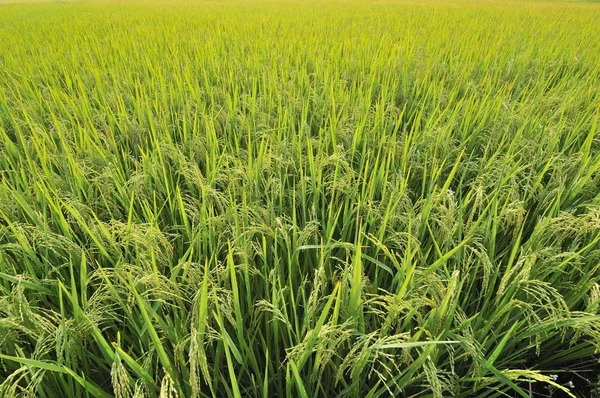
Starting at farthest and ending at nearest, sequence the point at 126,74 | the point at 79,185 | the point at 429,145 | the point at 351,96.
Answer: the point at 126,74, the point at 351,96, the point at 429,145, the point at 79,185

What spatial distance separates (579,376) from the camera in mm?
1017

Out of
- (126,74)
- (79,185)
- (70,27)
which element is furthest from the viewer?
(70,27)

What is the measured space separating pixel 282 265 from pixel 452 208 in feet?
1.68

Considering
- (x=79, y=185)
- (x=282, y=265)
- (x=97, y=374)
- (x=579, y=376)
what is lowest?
(x=579, y=376)

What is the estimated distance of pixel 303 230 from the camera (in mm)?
1014

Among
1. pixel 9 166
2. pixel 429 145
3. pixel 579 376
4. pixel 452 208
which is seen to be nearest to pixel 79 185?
pixel 9 166

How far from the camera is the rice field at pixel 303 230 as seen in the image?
0.78 meters

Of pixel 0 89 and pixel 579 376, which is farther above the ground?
pixel 0 89

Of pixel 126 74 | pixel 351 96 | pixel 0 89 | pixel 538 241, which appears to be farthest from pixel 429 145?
pixel 0 89

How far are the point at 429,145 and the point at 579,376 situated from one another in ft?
3.13

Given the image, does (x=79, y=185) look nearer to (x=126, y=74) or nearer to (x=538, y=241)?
(x=538, y=241)

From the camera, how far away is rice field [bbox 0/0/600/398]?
0.78 metres

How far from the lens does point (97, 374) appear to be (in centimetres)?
94

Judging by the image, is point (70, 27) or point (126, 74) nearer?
point (126, 74)
